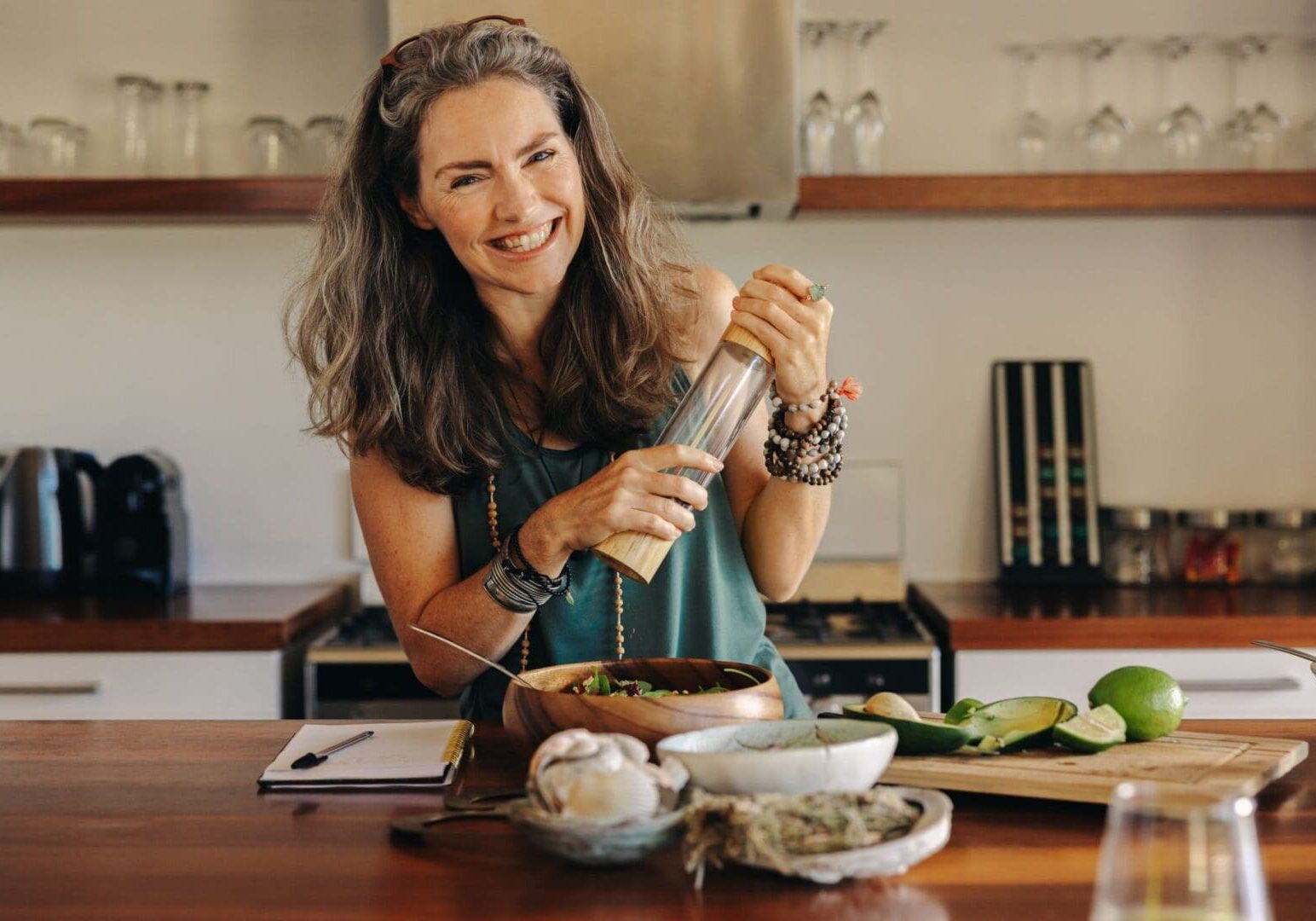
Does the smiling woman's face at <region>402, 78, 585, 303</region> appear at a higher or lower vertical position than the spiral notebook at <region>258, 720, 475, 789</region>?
higher

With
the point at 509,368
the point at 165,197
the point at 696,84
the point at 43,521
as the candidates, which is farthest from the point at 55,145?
the point at 509,368

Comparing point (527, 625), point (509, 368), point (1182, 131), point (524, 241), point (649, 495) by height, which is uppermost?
point (1182, 131)

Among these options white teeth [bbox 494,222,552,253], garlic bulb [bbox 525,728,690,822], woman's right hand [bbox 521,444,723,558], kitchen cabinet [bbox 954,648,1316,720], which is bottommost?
kitchen cabinet [bbox 954,648,1316,720]

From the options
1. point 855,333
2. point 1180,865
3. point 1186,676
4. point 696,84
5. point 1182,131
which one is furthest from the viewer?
point 855,333

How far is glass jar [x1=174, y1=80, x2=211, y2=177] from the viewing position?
9.54 feet

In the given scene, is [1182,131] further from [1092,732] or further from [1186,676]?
[1092,732]

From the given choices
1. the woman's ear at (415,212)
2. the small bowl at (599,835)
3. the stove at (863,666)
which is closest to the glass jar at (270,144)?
the woman's ear at (415,212)

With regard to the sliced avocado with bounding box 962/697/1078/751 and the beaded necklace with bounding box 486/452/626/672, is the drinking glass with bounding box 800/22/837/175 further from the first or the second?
the sliced avocado with bounding box 962/697/1078/751

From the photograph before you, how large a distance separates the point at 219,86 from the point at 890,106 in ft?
4.84

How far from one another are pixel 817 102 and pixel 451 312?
1329mm

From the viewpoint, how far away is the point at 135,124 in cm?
289

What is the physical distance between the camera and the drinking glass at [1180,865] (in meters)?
0.54

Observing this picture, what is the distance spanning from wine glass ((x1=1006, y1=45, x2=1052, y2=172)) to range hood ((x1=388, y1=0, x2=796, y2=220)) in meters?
0.58

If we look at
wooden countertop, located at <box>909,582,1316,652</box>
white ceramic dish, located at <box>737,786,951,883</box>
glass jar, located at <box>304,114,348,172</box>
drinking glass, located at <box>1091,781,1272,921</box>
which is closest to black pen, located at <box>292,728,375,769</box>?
white ceramic dish, located at <box>737,786,951,883</box>
